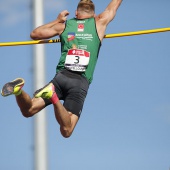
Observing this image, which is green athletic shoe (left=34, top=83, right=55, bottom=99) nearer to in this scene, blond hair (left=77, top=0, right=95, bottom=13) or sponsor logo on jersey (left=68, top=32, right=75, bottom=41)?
sponsor logo on jersey (left=68, top=32, right=75, bottom=41)

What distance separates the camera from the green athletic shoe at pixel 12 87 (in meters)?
5.44

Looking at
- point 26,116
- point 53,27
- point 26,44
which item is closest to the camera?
point 26,116

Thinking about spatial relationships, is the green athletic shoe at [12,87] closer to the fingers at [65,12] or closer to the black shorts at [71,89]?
the black shorts at [71,89]

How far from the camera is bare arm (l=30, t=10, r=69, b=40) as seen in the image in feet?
20.9

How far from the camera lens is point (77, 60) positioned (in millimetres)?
6211

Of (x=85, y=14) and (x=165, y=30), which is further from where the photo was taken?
(x=165, y=30)

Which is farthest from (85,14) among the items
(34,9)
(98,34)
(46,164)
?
(46,164)

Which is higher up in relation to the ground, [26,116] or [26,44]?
[26,44]

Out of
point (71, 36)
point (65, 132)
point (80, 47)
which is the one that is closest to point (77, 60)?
point (80, 47)

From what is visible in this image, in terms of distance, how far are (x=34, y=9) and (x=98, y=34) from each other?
1.04m

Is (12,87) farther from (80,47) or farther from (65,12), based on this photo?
(65,12)

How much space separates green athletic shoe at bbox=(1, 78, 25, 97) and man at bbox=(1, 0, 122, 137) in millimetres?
321

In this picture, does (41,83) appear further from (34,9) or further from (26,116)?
(34,9)

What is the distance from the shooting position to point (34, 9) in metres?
6.57
